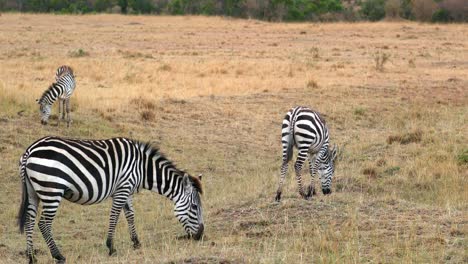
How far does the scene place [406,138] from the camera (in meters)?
14.9

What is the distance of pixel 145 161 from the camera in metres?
8.58

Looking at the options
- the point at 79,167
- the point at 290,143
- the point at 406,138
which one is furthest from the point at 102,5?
the point at 79,167

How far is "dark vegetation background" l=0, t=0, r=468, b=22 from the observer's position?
55.1 meters

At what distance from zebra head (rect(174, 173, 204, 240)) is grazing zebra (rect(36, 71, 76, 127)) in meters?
7.67

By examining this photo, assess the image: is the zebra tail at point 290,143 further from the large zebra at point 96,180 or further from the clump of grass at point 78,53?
the clump of grass at point 78,53

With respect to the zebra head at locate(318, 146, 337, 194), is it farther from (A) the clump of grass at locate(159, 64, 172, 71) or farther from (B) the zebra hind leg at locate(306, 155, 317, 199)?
(A) the clump of grass at locate(159, 64, 172, 71)

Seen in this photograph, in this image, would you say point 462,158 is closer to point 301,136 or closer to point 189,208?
point 301,136

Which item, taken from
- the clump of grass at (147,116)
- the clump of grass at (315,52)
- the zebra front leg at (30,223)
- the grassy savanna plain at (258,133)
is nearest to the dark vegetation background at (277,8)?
the grassy savanna plain at (258,133)

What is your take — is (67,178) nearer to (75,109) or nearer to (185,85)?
(75,109)

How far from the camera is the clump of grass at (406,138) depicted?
48.9 feet

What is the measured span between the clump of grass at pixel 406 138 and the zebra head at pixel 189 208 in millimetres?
7092

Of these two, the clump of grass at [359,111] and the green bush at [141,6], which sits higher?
the green bush at [141,6]

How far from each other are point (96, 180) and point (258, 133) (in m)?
9.25

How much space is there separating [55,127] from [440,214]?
939 cm
